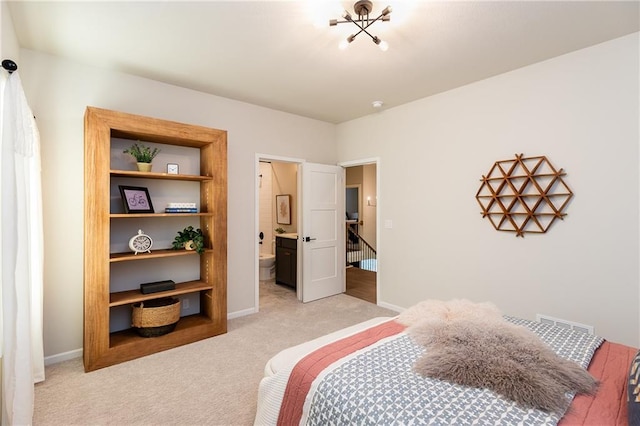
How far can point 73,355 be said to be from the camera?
2.75 m

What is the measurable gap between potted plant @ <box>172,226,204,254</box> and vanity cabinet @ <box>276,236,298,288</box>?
195cm

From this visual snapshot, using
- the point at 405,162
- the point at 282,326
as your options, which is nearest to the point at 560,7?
the point at 405,162

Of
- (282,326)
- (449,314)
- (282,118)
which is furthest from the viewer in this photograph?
(282,118)

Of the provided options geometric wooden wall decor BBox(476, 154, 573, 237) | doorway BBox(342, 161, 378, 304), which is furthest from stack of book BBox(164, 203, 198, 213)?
doorway BBox(342, 161, 378, 304)

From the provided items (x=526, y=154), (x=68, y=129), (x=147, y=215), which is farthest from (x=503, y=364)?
(x=68, y=129)

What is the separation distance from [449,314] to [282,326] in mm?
2139

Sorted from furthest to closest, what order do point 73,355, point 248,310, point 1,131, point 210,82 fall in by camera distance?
point 248,310 < point 210,82 < point 73,355 < point 1,131

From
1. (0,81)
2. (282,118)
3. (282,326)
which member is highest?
(282,118)

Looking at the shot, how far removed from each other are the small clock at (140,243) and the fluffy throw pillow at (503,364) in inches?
102

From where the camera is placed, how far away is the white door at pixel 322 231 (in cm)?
438

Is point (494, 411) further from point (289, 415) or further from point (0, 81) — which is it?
point (0, 81)

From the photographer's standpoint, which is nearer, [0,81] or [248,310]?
[0,81]

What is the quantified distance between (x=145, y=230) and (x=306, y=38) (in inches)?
95.6

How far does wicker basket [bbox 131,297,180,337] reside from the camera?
284 cm
